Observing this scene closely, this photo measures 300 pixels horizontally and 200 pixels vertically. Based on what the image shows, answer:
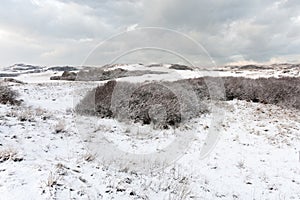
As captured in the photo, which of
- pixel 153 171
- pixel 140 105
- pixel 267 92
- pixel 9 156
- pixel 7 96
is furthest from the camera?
pixel 267 92

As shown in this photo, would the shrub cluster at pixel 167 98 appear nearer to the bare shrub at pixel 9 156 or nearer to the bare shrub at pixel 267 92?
the bare shrub at pixel 267 92

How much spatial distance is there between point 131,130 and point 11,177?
21.8 ft

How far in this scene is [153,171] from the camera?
21.9ft

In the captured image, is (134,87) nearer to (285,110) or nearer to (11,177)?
(285,110)

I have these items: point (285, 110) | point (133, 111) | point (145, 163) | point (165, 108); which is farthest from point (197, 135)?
point (285, 110)

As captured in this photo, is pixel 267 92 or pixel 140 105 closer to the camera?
pixel 140 105

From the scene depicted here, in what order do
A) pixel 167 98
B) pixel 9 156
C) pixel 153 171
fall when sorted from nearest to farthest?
1. pixel 9 156
2. pixel 153 171
3. pixel 167 98

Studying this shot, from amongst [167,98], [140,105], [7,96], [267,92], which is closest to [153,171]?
[140,105]

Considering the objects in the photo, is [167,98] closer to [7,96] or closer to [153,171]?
[153,171]

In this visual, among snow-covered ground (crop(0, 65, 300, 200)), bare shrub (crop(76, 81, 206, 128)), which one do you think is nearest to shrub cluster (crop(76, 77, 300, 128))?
bare shrub (crop(76, 81, 206, 128))

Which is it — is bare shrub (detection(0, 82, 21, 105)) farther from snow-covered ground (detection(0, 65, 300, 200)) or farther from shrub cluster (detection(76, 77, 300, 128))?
snow-covered ground (detection(0, 65, 300, 200))

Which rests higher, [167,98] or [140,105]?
[167,98]

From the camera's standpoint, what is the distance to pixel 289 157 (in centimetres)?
974

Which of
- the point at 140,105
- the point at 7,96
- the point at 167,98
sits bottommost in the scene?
the point at 140,105
